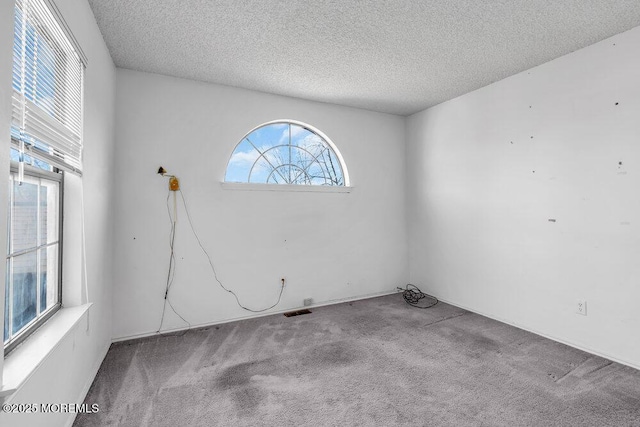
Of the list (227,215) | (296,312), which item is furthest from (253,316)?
(227,215)

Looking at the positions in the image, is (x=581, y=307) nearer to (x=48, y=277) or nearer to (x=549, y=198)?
(x=549, y=198)

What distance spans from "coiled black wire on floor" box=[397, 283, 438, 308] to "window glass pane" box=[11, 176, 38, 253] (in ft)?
11.8

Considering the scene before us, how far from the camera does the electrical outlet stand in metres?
2.54

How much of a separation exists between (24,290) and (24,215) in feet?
1.15

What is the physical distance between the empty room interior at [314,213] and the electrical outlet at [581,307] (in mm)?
25

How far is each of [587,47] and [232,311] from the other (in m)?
4.12

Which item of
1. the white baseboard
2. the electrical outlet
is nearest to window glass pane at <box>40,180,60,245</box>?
the white baseboard

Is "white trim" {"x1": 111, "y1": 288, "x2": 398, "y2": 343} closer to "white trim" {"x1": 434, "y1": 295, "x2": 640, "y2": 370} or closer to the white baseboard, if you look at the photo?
the white baseboard

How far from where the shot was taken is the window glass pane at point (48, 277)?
1591 mm

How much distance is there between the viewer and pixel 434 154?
4.02m

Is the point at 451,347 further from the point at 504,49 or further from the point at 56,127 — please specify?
the point at 56,127

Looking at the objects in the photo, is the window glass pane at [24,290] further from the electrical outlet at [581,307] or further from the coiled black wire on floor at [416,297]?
the electrical outlet at [581,307]

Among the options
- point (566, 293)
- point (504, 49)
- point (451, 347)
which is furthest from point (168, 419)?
point (504, 49)

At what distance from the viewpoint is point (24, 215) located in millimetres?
1401
